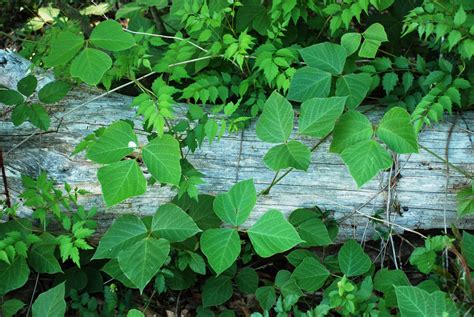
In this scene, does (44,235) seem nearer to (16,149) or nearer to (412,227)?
(16,149)

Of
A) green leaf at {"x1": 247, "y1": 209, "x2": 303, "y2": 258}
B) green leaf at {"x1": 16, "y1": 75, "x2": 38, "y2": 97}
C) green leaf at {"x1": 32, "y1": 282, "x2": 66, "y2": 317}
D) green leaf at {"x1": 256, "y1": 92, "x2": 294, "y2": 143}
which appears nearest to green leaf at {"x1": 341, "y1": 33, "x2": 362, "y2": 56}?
green leaf at {"x1": 256, "y1": 92, "x2": 294, "y2": 143}

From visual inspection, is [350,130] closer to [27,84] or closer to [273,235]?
[273,235]

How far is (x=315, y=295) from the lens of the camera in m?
2.58

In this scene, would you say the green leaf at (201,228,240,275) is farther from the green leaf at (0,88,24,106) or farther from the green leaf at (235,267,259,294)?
the green leaf at (0,88,24,106)

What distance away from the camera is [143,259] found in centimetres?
206

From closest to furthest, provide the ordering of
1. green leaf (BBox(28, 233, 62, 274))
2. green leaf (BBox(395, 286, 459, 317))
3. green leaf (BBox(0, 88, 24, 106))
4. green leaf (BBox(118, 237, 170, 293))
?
green leaf (BBox(395, 286, 459, 317))
green leaf (BBox(118, 237, 170, 293))
green leaf (BBox(28, 233, 62, 274))
green leaf (BBox(0, 88, 24, 106))

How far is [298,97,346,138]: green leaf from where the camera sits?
2.14 meters

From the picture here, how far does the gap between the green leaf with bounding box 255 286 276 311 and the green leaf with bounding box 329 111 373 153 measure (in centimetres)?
62

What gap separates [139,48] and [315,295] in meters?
1.29

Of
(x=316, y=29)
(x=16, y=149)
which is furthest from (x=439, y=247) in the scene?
(x=16, y=149)

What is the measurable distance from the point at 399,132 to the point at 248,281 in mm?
870

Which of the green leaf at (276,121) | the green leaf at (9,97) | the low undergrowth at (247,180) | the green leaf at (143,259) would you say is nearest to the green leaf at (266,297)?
the low undergrowth at (247,180)

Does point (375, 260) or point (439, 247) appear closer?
point (439, 247)

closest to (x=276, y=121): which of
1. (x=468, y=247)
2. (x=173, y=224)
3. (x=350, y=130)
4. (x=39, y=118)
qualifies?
(x=350, y=130)
